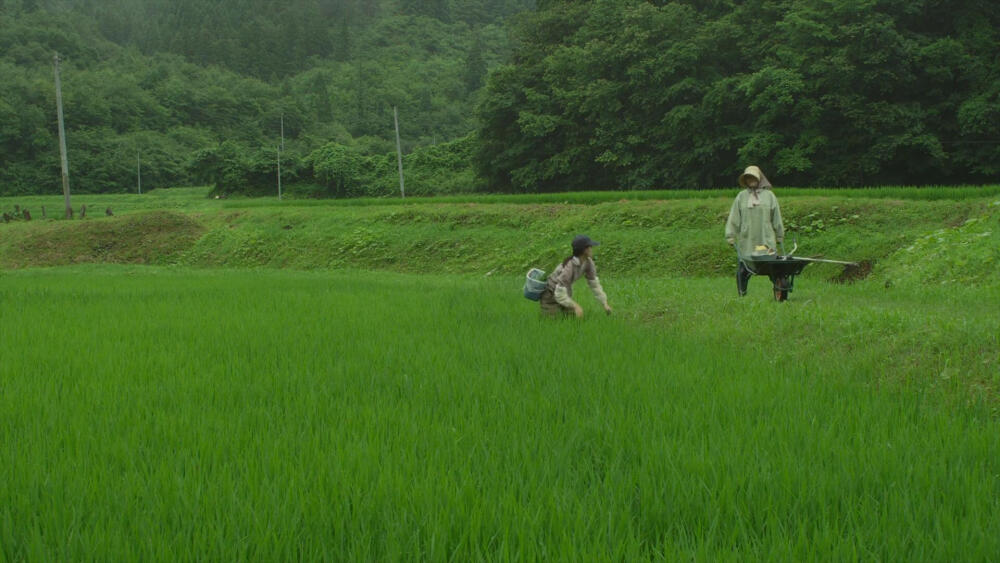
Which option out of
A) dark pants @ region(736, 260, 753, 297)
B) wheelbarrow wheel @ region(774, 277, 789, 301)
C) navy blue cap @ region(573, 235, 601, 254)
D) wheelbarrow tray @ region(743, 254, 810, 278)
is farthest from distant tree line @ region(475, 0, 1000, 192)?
navy blue cap @ region(573, 235, 601, 254)

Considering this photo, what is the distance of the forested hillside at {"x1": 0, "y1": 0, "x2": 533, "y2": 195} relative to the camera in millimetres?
52688

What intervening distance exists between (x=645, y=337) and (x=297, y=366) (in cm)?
287

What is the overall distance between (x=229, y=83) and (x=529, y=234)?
72185 millimetres

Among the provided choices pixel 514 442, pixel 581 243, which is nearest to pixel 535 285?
pixel 581 243

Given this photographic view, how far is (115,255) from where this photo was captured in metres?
22.2

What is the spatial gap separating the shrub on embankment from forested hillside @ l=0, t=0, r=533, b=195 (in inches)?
733

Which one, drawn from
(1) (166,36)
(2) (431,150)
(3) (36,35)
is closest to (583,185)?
(2) (431,150)

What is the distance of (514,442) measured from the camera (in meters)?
2.99

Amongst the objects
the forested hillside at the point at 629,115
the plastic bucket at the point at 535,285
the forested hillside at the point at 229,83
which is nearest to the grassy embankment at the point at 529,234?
the plastic bucket at the point at 535,285

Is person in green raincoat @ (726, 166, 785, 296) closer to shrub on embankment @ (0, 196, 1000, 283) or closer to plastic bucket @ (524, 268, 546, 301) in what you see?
plastic bucket @ (524, 268, 546, 301)

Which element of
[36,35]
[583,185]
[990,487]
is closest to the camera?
[990,487]

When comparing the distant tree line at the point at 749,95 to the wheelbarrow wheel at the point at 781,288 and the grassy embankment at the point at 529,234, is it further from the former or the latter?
the wheelbarrow wheel at the point at 781,288

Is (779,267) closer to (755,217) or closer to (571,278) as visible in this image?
(755,217)

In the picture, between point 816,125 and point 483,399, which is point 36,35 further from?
point 483,399
